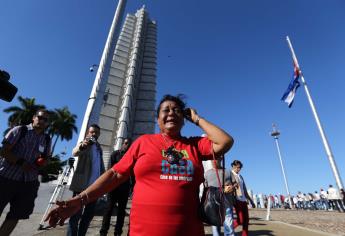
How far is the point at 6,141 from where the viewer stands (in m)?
3.24

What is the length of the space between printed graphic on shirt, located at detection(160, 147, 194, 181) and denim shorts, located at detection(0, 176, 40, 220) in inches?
99.2

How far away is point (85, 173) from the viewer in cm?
420

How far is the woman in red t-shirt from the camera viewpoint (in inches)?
63.5

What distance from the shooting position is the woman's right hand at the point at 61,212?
163 centimetres

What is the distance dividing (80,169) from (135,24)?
5852 centimetres

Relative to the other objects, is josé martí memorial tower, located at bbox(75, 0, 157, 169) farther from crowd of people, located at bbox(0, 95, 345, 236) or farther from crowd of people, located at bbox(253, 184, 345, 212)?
crowd of people, located at bbox(0, 95, 345, 236)

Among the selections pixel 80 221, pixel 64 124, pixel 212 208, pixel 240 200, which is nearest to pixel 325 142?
pixel 240 200

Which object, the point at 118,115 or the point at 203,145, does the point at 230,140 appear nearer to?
the point at 203,145

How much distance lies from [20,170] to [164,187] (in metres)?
2.58

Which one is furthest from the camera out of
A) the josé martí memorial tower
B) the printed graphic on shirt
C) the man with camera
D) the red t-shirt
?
the josé martí memorial tower

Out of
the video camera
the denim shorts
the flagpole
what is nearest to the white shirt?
the denim shorts

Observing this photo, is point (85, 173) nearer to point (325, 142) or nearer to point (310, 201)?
point (325, 142)

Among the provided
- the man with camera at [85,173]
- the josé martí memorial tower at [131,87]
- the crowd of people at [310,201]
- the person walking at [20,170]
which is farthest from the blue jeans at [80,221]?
the josé martí memorial tower at [131,87]

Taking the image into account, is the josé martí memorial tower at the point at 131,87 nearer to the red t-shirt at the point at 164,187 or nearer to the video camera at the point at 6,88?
the video camera at the point at 6,88
